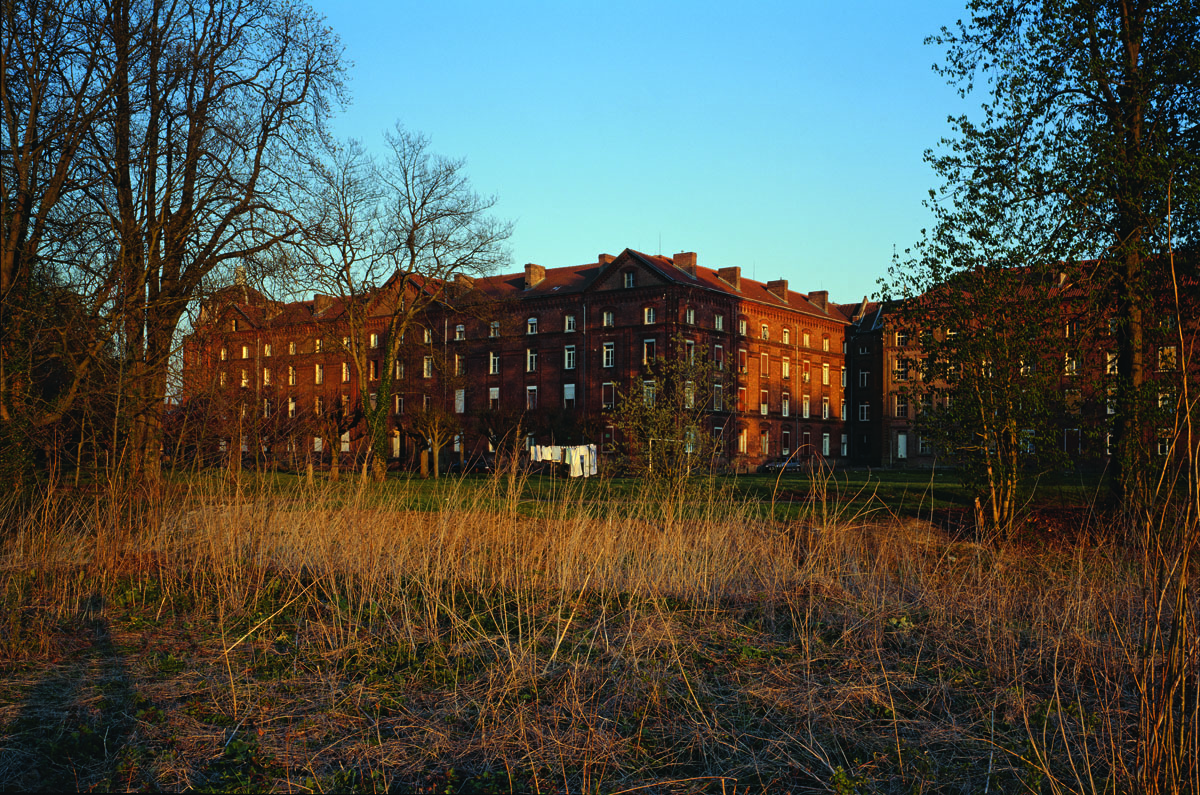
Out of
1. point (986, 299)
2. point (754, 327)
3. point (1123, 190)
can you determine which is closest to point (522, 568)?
point (986, 299)

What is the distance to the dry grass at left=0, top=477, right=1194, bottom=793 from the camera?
407 cm

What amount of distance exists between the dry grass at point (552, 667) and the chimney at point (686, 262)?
1965 inches

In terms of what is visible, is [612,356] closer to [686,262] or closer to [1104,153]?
[686,262]

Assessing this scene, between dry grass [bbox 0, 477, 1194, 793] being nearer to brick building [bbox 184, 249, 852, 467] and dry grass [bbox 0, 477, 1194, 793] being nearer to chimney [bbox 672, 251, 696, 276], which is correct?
brick building [bbox 184, 249, 852, 467]

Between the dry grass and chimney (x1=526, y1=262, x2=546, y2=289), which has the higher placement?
chimney (x1=526, y1=262, x2=546, y2=289)

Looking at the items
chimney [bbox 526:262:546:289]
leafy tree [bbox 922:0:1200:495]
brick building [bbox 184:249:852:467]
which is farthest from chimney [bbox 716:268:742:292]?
leafy tree [bbox 922:0:1200:495]

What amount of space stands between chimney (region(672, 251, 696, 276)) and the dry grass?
49899mm

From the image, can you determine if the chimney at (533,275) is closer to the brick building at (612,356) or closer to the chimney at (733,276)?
the brick building at (612,356)

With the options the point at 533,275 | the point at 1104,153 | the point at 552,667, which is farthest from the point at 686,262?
the point at 552,667

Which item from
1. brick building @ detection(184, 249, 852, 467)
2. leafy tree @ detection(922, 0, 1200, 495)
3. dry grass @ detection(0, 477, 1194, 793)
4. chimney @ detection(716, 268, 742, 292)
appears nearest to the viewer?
dry grass @ detection(0, 477, 1194, 793)

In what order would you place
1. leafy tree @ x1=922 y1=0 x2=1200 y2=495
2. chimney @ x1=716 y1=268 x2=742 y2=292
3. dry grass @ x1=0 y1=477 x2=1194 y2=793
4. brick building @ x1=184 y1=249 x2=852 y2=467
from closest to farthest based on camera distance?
dry grass @ x1=0 y1=477 x2=1194 y2=793 → leafy tree @ x1=922 y1=0 x2=1200 y2=495 → brick building @ x1=184 y1=249 x2=852 y2=467 → chimney @ x1=716 y1=268 x2=742 y2=292

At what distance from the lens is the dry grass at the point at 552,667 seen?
13.4ft

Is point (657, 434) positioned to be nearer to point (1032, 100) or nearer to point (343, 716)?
point (1032, 100)

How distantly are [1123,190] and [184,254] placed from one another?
557 inches
